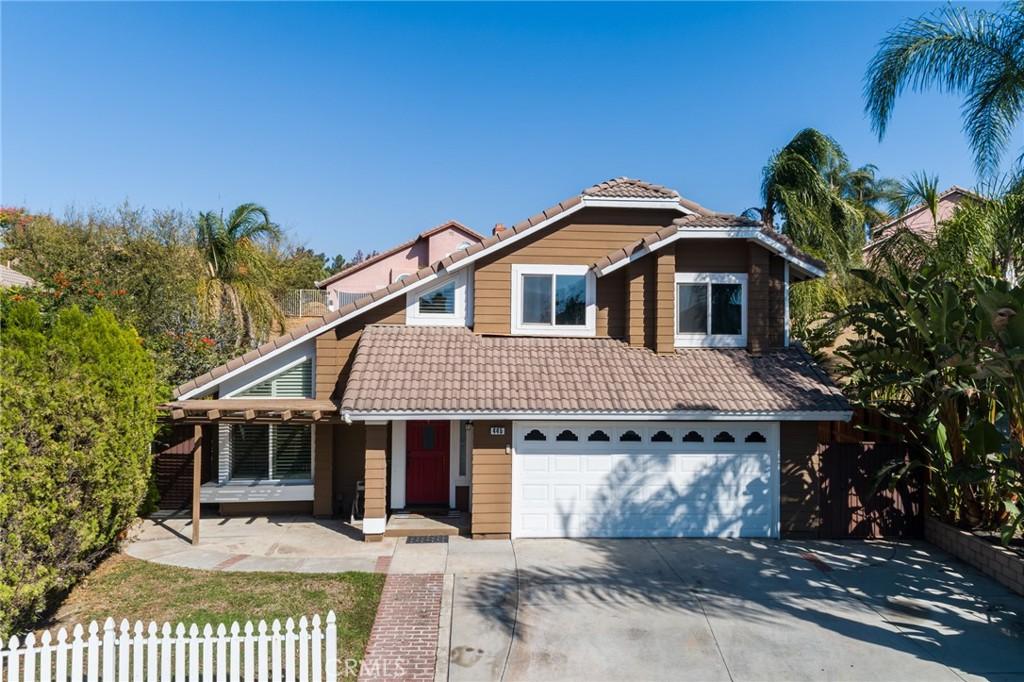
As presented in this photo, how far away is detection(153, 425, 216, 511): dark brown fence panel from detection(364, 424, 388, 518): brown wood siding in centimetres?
476

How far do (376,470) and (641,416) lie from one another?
17.1 feet

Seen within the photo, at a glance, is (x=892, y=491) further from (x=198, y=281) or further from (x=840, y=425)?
(x=198, y=281)

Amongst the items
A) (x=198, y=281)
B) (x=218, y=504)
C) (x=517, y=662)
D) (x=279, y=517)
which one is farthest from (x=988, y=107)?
(x=198, y=281)

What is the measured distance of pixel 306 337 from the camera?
12.6 metres

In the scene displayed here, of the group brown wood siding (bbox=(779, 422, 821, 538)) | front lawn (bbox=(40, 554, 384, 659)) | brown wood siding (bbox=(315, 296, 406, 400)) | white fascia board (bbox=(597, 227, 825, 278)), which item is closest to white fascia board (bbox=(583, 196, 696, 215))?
white fascia board (bbox=(597, 227, 825, 278))

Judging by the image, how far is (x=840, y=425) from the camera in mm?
13703

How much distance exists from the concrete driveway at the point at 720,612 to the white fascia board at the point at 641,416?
2398 millimetres

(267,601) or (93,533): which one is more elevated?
(93,533)

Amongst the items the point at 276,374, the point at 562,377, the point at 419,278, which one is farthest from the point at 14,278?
the point at 562,377

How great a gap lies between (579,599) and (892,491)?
7.38 metres

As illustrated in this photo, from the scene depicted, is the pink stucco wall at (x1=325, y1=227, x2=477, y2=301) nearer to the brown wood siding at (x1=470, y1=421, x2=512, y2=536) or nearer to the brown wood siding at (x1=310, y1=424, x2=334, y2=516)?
the brown wood siding at (x1=310, y1=424, x2=334, y2=516)

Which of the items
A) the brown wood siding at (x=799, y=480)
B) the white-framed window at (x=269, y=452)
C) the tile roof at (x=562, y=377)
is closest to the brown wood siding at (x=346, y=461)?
the white-framed window at (x=269, y=452)

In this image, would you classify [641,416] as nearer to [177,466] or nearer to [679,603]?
[679,603]

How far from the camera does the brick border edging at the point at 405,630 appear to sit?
662 centimetres
